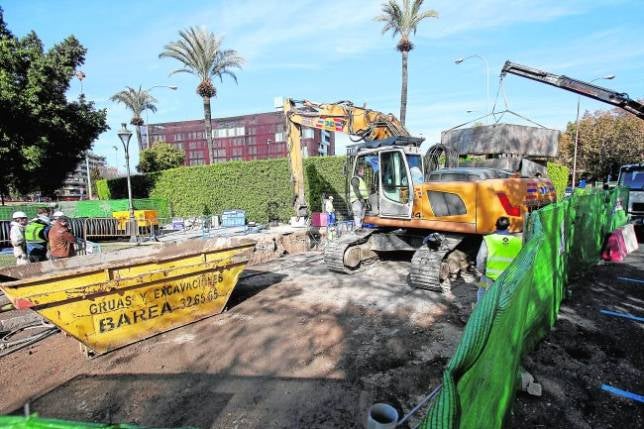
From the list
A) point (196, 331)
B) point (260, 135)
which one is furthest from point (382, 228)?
point (260, 135)

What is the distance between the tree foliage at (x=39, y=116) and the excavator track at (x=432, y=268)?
56.0 ft

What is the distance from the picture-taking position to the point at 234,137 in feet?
269

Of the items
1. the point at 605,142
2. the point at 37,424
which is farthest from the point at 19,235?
the point at 605,142

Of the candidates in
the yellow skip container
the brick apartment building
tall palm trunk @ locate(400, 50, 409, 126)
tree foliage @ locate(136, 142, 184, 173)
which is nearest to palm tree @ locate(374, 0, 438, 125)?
tall palm trunk @ locate(400, 50, 409, 126)

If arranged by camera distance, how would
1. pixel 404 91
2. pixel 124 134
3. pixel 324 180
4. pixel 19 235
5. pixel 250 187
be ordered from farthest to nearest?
pixel 404 91 → pixel 250 187 → pixel 324 180 → pixel 124 134 → pixel 19 235

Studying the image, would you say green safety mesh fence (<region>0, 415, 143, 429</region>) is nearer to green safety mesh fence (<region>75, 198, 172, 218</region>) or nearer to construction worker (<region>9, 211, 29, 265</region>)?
construction worker (<region>9, 211, 29, 265</region>)

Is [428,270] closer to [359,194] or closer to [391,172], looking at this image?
[391,172]

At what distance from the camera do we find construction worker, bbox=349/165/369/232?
8.55m

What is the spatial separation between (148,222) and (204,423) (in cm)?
1431

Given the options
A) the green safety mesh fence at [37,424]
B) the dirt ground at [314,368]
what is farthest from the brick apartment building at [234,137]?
the green safety mesh fence at [37,424]

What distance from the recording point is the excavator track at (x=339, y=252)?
8297mm

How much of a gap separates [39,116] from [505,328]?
1996 cm

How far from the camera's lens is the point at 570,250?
643 centimetres

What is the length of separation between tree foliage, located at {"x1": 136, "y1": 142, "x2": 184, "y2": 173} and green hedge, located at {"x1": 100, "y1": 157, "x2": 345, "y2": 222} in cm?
2149
